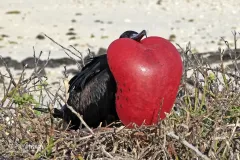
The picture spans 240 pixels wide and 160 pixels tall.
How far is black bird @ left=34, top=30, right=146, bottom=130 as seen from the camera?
105 inches

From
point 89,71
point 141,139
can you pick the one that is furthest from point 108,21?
point 141,139

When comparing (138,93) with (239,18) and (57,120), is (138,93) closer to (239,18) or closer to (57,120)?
(57,120)

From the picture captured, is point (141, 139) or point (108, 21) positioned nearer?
point (141, 139)

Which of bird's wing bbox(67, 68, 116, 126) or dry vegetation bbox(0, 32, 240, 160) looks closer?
dry vegetation bbox(0, 32, 240, 160)

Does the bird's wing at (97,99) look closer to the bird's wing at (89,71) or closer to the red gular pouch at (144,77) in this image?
the bird's wing at (89,71)

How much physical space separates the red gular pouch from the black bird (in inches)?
6.4

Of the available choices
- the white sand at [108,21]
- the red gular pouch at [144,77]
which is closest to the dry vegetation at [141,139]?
the red gular pouch at [144,77]

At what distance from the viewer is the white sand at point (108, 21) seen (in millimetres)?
7531

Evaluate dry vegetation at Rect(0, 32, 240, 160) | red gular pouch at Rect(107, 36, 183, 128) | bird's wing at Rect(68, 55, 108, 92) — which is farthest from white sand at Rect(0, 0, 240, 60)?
red gular pouch at Rect(107, 36, 183, 128)

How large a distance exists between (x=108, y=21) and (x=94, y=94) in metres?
5.64

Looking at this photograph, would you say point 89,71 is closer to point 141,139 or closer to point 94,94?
point 94,94

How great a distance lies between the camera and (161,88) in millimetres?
2393

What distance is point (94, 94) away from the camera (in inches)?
108

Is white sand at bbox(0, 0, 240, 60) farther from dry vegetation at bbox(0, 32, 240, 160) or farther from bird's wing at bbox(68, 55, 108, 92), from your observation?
dry vegetation at bbox(0, 32, 240, 160)
